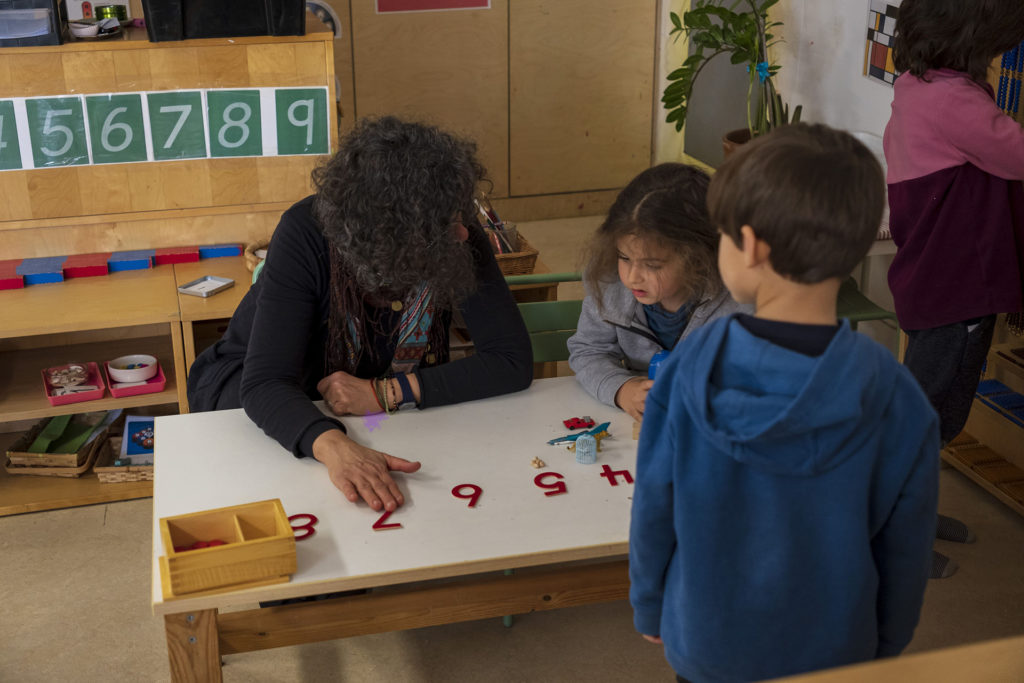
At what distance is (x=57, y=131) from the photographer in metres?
2.94

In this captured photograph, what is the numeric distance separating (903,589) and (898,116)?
1517mm

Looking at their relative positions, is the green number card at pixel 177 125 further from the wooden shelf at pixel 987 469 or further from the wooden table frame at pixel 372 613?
the wooden shelf at pixel 987 469

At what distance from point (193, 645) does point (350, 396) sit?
0.58 metres

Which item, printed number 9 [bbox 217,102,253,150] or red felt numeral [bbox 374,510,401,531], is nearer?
red felt numeral [bbox 374,510,401,531]

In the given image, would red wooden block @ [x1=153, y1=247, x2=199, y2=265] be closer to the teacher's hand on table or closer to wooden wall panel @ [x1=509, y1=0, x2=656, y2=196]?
the teacher's hand on table

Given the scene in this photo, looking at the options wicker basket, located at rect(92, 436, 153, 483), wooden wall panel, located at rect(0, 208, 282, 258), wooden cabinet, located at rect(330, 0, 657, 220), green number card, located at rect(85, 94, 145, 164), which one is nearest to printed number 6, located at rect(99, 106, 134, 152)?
green number card, located at rect(85, 94, 145, 164)

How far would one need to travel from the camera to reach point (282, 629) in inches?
66.4

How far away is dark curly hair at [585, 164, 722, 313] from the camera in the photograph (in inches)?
75.1

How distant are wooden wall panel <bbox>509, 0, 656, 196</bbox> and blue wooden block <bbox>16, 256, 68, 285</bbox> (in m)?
2.80

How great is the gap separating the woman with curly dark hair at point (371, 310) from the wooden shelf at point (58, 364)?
0.74 m

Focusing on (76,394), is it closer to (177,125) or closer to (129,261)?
(129,261)

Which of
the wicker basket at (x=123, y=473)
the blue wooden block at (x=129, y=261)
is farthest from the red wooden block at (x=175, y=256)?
the wicker basket at (x=123, y=473)

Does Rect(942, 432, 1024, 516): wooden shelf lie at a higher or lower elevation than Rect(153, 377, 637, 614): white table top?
lower

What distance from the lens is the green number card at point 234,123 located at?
304cm
